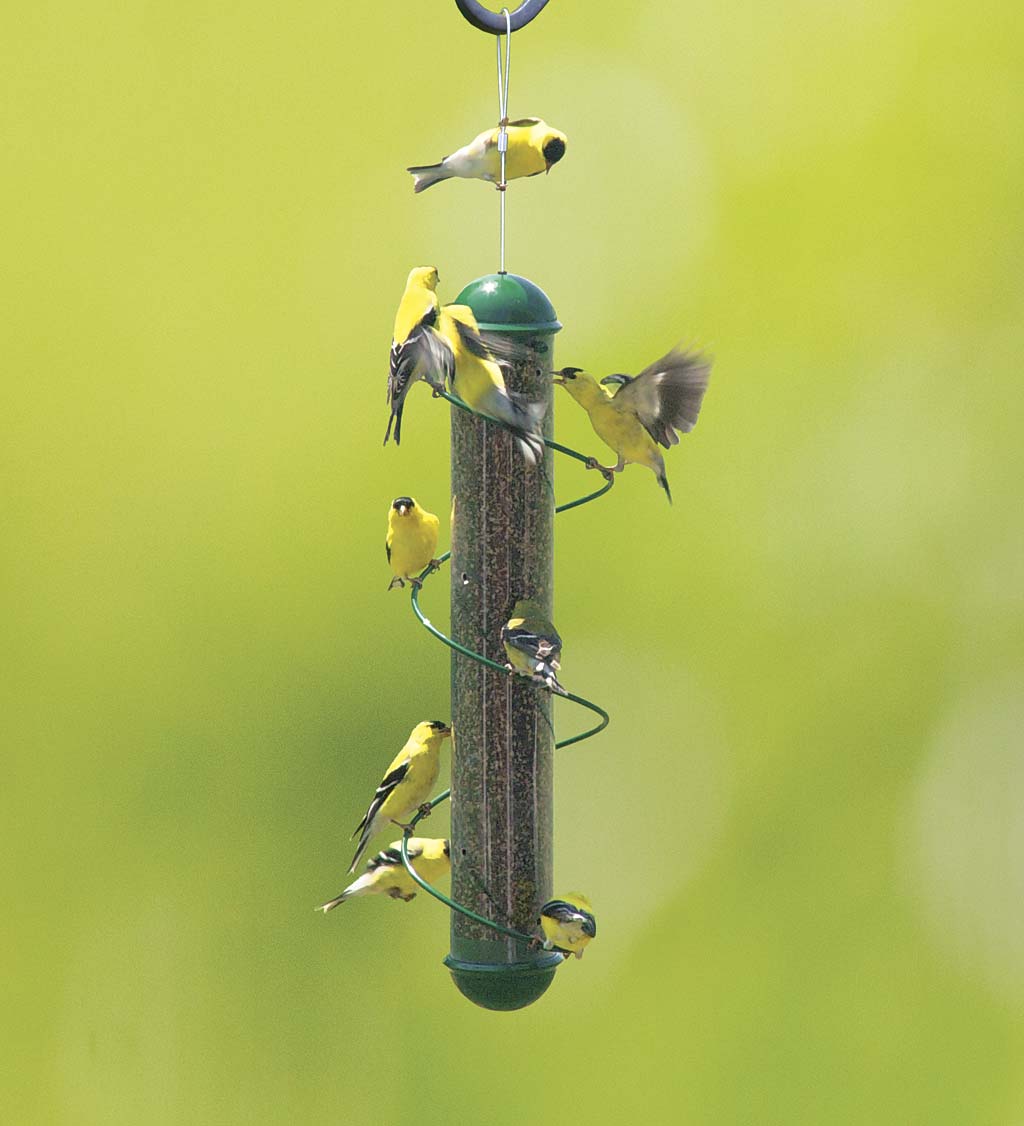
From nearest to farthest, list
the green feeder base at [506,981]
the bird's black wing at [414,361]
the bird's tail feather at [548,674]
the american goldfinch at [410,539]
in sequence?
the bird's black wing at [414,361] < the bird's tail feather at [548,674] < the green feeder base at [506,981] < the american goldfinch at [410,539]

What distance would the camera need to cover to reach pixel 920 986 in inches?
198

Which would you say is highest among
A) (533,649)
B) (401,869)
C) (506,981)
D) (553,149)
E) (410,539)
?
(553,149)

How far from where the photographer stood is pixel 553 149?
8.74ft

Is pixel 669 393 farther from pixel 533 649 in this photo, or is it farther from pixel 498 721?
pixel 498 721

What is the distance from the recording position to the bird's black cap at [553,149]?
2656 mm

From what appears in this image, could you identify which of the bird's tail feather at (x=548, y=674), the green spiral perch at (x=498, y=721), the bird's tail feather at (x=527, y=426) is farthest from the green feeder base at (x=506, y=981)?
the bird's tail feather at (x=527, y=426)

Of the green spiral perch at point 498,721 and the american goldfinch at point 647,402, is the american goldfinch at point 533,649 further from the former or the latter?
the american goldfinch at point 647,402

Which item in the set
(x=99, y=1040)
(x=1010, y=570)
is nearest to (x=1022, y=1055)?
(x=1010, y=570)

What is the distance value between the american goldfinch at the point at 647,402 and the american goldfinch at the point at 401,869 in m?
0.76

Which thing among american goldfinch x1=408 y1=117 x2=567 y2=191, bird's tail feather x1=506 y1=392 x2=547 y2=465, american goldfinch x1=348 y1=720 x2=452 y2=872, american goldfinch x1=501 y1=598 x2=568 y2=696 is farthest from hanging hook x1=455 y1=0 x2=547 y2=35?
american goldfinch x1=348 y1=720 x2=452 y2=872

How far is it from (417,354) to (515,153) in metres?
0.49

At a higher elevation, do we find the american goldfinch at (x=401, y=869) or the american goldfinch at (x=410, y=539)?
the american goldfinch at (x=410, y=539)

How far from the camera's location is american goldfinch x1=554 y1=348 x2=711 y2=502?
267cm


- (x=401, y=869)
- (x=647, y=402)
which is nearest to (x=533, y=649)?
(x=647, y=402)
